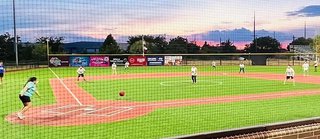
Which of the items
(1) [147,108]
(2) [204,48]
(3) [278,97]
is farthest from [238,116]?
(3) [278,97]

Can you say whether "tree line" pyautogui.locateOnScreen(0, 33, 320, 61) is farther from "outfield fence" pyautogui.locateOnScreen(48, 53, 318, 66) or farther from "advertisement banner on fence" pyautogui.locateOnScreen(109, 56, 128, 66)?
"advertisement banner on fence" pyautogui.locateOnScreen(109, 56, 128, 66)

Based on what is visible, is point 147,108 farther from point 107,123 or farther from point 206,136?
point 206,136

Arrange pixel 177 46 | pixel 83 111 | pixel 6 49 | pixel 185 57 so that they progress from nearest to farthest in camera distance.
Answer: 1. pixel 177 46
2. pixel 6 49
3. pixel 83 111
4. pixel 185 57

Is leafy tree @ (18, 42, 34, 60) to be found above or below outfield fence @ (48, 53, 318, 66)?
above

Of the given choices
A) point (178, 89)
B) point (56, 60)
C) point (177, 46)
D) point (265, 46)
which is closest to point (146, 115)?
point (177, 46)

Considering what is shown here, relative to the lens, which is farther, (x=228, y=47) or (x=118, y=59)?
(x=118, y=59)

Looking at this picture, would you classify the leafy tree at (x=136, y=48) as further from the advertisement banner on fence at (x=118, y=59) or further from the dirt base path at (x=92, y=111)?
the advertisement banner on fence at (x=118, y=59)

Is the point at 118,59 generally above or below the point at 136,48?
below

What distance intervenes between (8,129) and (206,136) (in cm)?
611

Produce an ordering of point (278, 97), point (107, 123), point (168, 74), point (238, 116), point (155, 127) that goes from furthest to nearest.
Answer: point (168, 74)
point (278, 97)
point (238, 116)
point (107, 123)
point (155, 127)

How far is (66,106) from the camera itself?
13914mm

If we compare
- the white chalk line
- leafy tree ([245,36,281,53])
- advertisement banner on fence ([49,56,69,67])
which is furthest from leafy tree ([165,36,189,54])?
advertisement banner on fence ([49,56,69,67])

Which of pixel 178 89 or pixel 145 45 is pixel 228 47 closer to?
pixel 145 45

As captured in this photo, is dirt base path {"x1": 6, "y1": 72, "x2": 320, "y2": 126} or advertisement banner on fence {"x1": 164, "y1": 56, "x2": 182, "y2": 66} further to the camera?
advertisement banner on fence {"x1": 164, "y1": 56, "x2": 182, "y2": 66}
